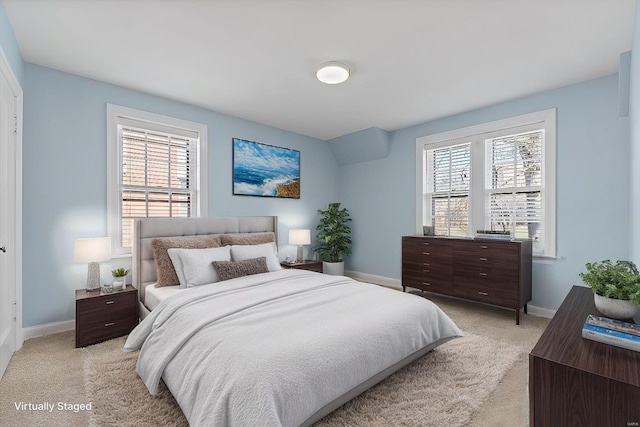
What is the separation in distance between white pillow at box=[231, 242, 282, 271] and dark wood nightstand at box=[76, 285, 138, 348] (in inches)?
40.7

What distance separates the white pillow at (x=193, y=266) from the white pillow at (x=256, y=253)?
0.27 meters

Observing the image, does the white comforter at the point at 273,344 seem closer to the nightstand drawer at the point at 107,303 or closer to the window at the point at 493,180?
the nightstand drawer at the point at 107,303

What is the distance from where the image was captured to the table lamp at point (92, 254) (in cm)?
274

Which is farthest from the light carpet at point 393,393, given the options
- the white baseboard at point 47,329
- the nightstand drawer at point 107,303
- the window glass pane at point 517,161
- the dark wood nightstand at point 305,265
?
the dark wood nightstand at point 305,265

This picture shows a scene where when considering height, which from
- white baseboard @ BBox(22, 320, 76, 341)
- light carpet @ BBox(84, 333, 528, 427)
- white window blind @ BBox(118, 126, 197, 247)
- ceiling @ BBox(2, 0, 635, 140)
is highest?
ceiling @ BBox(2, 0, 635, 140)

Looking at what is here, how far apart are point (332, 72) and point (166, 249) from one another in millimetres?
2455

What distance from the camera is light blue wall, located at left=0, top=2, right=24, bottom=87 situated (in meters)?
2.05

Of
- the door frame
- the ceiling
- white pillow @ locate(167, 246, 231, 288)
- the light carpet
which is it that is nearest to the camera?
the light carpet

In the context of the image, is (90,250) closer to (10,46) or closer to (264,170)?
(10,46)

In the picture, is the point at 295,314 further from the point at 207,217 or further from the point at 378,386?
the point at 207,217

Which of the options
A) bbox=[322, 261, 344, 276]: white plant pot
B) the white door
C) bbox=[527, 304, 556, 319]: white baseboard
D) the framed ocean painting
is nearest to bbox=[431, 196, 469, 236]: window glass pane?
bbox=[527, 304, 556, 319]: white baseboard

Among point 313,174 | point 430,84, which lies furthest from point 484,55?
point 313,174

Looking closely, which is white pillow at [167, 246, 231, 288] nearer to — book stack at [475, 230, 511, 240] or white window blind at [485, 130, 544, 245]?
book stack at [475, 230, 511, 240]

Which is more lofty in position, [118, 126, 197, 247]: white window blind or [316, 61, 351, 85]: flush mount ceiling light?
[316, 61, 351, 85]: flush mount ceiling light
